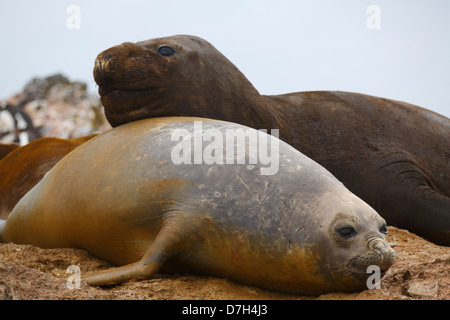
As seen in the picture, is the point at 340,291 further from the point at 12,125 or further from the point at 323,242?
the point at 12,125

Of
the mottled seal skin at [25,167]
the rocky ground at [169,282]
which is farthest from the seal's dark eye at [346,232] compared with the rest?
the mottled seal skin at [25,167]

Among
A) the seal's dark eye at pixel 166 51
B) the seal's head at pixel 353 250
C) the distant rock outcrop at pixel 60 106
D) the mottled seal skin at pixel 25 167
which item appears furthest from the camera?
the distant rock outcrop at pixel 60 106

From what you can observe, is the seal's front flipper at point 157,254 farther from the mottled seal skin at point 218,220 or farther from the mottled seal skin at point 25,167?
the mottled seal skin at point 25,167

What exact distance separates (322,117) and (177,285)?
2.73 metres

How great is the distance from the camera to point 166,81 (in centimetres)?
423

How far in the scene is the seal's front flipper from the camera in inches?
113

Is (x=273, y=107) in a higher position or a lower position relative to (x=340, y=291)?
higher

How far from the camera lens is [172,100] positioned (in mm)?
4230

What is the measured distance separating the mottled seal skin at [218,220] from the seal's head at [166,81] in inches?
20.6

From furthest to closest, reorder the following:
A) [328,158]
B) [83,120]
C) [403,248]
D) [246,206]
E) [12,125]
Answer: [83,120], [12,125], [328,158], [403,248], [246,206]

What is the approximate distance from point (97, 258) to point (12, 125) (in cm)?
1237

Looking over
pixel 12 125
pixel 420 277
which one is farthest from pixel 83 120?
pixel 420 277

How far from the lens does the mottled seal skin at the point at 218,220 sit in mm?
2740

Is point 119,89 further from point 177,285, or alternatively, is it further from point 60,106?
point 60,106
